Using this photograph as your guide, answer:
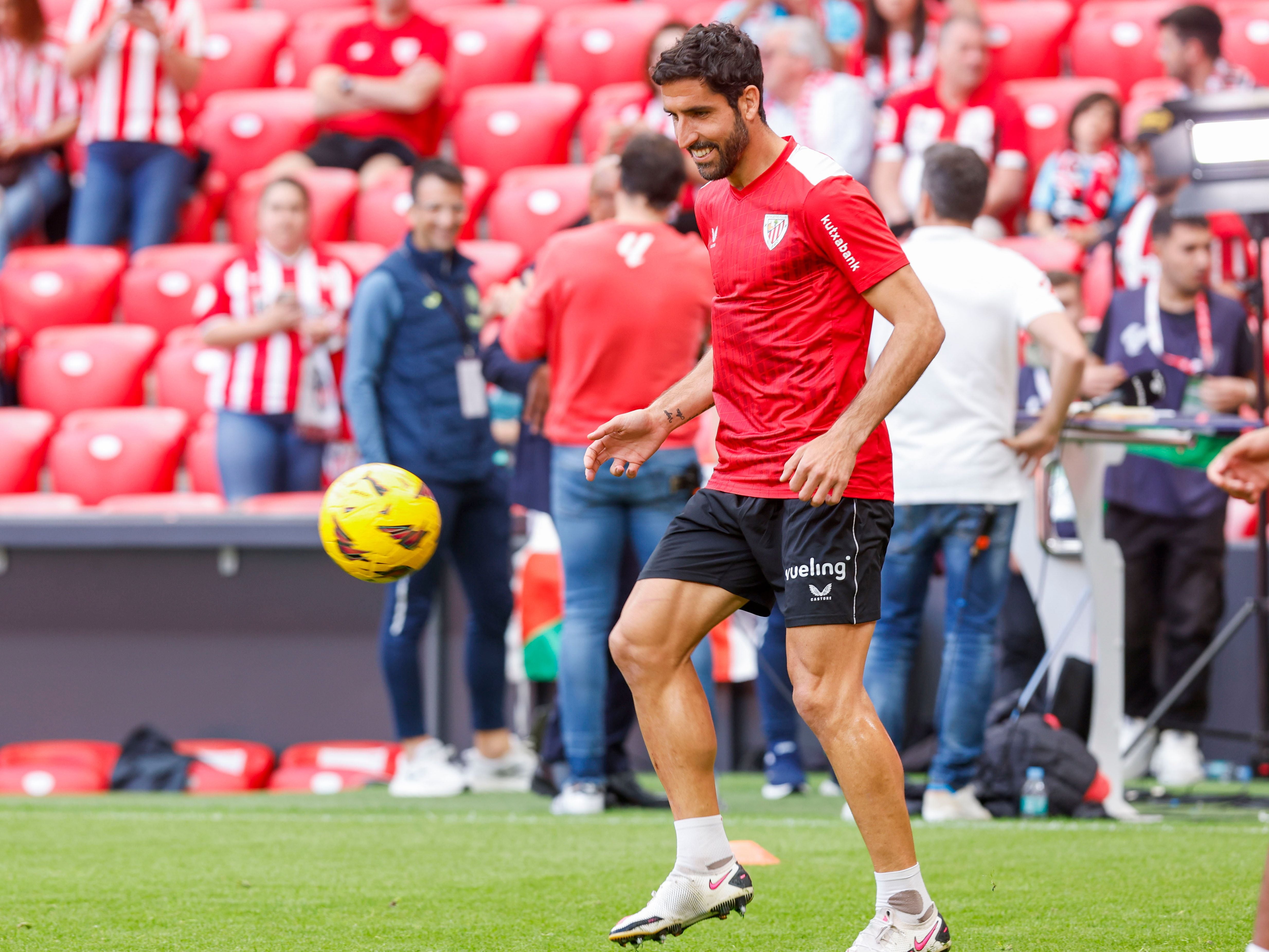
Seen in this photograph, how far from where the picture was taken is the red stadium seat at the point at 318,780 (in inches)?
270

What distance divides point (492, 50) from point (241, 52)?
1.86 metres

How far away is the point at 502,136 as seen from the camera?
9.84 m

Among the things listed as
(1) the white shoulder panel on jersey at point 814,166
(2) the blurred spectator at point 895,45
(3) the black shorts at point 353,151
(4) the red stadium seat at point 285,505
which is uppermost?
(2) the blurred spectator at point 895,45

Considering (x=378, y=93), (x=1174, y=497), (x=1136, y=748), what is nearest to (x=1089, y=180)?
(x=1174, y=497)

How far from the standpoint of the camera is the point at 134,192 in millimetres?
9555

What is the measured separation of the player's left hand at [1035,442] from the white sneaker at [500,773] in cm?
238

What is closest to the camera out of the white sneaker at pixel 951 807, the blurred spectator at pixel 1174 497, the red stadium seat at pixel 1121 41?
the white sneaker at pixel 951 807

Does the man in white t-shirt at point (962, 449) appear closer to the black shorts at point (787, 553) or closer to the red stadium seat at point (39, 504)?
the black shorts at point (787, 553)

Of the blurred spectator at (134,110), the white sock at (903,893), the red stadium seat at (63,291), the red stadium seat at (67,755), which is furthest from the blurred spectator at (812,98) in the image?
the white sock at (903,893)

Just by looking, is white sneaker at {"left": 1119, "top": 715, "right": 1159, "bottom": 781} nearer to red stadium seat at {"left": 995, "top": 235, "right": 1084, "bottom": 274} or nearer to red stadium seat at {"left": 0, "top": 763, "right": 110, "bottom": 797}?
red stadium seat at {"left": 995, "top": 235, "right": 1084, "bottom": 274}

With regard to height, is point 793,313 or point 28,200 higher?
point 28,200

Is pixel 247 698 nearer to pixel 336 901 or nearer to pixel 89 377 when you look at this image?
pixel 89 377

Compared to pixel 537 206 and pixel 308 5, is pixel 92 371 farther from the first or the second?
pixel 308 5

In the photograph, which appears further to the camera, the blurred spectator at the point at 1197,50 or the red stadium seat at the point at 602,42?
the red stadium seat at the point at 602,42
